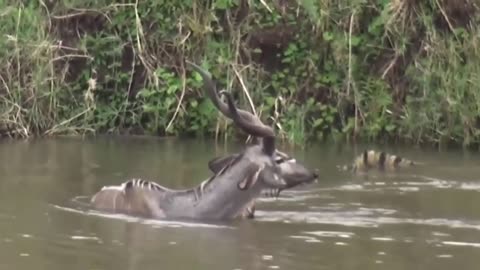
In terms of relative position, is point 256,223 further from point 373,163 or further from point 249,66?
point 249,66

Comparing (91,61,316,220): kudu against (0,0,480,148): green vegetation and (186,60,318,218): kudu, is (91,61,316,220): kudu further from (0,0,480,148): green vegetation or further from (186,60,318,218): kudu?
(0,0,480,148): green vegetation

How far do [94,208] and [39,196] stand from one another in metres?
0.86

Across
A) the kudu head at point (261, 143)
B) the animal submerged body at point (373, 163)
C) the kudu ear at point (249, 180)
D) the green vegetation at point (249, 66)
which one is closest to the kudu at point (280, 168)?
the kudu head at point (261, 143)

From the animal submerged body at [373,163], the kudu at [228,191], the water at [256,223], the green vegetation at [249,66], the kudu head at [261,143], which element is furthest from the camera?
the green vegetation at [249,66]

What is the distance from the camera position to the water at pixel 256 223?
9.60 meters

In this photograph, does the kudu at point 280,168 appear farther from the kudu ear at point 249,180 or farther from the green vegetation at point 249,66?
the green vegetation at point 249,66

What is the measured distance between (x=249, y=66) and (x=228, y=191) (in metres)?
6.97

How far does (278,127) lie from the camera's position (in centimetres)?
1705

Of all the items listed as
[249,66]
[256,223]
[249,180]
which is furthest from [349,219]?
[249,66]

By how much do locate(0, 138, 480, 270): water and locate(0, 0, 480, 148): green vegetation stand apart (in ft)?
6.13

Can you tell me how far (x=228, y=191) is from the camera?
11.3 m

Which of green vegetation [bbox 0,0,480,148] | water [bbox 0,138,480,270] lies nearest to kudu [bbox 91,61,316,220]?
water [bbox 0,138,480,270]

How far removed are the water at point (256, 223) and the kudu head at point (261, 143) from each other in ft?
1.11

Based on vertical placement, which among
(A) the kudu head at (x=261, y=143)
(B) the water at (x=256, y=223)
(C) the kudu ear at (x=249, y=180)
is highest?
(A) the kudu head at (x=261, y=143)
